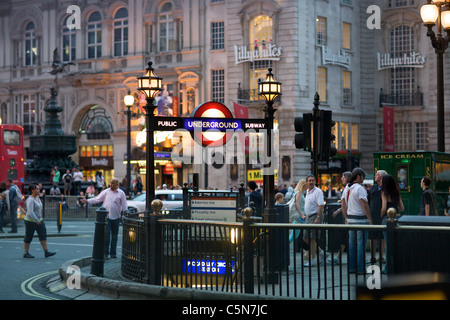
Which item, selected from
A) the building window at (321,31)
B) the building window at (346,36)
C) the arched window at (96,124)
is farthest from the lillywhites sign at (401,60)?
the arched window at (96,124)

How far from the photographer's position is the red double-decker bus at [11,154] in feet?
114

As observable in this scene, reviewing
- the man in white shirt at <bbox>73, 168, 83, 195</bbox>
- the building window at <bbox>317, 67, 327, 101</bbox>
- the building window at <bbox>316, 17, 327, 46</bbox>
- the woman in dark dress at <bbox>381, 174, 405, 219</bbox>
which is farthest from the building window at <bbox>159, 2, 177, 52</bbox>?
the woman in dark dress at <bbox>381, 174, 405, 219</bbox>

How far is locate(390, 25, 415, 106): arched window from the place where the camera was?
167 ft

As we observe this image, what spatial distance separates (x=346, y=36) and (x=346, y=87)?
3.37 meters

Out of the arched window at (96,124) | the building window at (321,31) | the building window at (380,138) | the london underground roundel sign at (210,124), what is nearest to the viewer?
the london underground roundel sign at (210,124)

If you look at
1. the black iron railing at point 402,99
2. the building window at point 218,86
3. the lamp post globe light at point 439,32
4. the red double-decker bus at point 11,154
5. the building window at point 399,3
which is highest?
the building window at point 399,3

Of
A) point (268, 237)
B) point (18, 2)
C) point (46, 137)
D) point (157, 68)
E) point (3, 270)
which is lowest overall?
point (3, 270)

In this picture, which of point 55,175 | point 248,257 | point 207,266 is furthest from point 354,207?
point 55,175

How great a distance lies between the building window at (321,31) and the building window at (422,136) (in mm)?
8377

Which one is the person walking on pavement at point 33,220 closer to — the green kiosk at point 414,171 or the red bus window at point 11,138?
the green kiosk at point 414,171

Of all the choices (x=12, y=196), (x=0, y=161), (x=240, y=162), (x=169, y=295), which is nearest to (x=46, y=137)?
(x=0, y=161)

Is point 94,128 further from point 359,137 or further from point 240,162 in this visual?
point 359,137

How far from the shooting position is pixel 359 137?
5212cm
